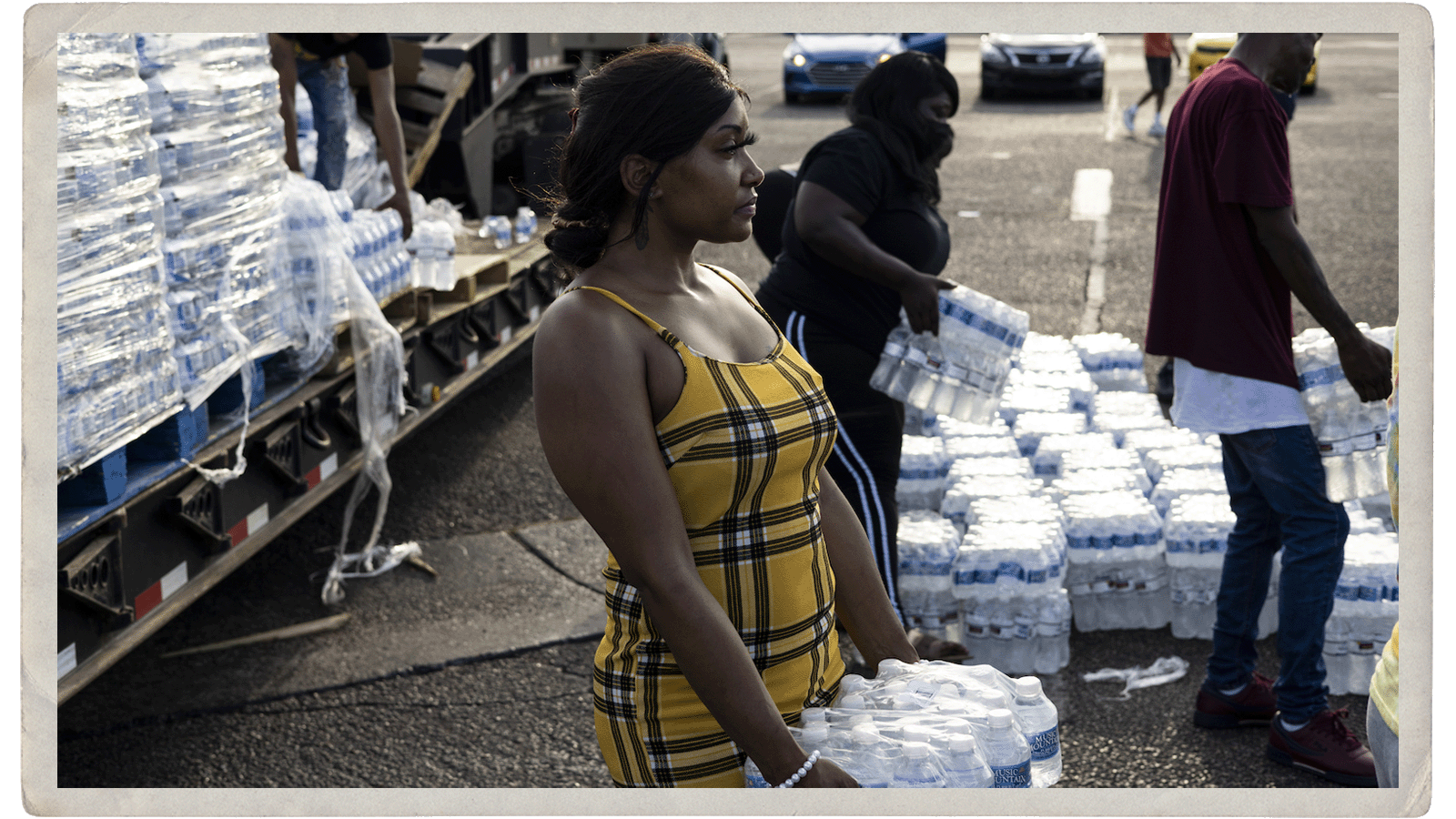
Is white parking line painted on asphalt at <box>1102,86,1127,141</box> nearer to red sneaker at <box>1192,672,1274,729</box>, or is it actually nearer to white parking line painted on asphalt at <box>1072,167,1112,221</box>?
white parking line painted on asphalt at <box>1072,167,1112,221</box>

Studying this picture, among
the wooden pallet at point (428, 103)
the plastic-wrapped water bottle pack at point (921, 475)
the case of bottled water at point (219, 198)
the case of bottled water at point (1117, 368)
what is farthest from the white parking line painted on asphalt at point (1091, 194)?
the case of bottled water at point (219, 198)

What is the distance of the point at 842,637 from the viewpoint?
509cm

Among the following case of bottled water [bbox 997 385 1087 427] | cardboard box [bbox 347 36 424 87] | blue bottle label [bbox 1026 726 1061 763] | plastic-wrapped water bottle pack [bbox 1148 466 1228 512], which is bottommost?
plastic-wrapped water bottle pack [bbox 1148 466 1228 512]

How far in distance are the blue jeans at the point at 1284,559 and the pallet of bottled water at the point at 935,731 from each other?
1.73 meters

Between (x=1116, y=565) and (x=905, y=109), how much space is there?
182 centimetres

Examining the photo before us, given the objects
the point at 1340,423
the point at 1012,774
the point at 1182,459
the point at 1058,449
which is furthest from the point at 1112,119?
the point at 1012,774

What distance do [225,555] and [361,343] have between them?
113 centimetres

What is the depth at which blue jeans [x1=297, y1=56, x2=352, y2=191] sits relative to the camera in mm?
6117

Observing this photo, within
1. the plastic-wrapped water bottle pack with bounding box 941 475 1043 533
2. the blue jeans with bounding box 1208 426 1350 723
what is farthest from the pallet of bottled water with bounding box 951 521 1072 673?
the blue jeans with bounding box 1208 426 1350 723

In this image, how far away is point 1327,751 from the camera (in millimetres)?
3902

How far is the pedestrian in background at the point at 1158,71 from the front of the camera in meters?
15.0

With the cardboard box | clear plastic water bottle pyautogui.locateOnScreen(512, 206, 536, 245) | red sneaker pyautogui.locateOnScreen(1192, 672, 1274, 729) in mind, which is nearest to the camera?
red sneaker pyautogui.locateOnScreen(1192, 672, 1274, 729)

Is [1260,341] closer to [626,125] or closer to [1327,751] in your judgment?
[1327,751]

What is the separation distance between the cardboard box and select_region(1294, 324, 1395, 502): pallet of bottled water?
496cm
